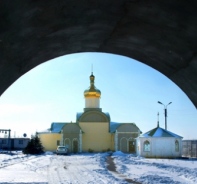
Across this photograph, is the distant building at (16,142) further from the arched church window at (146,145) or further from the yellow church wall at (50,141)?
the arched church window at (146,145)

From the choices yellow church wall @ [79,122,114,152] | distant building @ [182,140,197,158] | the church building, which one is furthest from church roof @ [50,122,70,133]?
distant building @ [182,140,197,158]

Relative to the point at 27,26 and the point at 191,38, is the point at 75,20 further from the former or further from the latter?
the point at 191,38

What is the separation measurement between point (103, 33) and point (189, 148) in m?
35.6

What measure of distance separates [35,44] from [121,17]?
4.74 feet

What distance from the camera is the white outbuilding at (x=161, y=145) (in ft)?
126

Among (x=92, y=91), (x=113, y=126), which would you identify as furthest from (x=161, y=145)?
(x=92, y=91)

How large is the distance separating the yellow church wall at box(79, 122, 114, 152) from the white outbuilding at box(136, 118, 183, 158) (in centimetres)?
1508

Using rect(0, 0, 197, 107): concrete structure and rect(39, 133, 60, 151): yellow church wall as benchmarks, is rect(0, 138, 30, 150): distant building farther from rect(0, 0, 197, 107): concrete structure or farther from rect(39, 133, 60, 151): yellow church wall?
rect(0, 0, 197, 107): concrete structure

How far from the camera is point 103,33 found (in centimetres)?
555

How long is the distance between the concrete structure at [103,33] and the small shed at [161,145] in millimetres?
32595

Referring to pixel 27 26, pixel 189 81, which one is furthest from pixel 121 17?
pixel 189 81

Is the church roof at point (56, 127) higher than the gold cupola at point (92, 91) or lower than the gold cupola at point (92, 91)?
lower

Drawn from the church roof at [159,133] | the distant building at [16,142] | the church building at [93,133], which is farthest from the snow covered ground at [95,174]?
the distant building at [16,142]

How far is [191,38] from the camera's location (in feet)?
15.7
